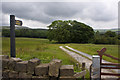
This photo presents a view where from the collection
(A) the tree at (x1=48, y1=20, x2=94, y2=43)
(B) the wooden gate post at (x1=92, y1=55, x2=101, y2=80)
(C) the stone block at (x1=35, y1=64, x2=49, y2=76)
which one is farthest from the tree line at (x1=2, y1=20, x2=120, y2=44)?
(B) the wooden gate post at (x1=92, y1=55, x2=101, y2=80)

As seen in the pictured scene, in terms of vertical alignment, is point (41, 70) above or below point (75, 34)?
below

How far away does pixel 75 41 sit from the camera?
27.3ft

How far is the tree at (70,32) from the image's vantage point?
7652mm

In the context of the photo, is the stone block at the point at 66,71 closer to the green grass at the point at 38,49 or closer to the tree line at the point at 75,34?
the green grass at the point at 38,49

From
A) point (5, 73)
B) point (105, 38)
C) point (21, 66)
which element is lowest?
point (5, 73)

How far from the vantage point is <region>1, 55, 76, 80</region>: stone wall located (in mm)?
3084

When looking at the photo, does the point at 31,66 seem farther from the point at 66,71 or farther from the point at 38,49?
the point at 38,49

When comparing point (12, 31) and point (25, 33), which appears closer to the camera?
point (12, 31)

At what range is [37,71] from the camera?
323cm

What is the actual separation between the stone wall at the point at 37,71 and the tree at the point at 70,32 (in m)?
3.98

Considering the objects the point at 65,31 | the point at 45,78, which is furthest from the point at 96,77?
the point at 65,31

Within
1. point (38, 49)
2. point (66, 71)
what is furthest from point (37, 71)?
point (38, 49)

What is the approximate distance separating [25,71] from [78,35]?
567cm

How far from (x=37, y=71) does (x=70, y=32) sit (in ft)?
17.4
